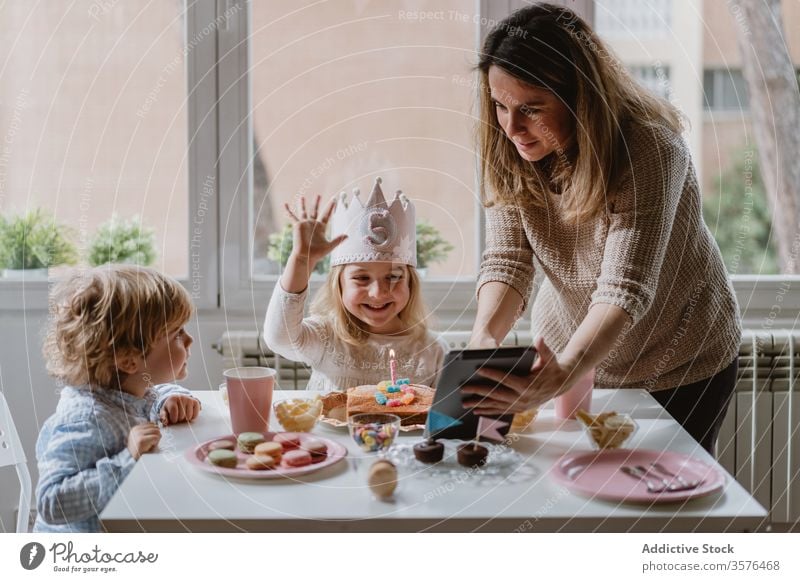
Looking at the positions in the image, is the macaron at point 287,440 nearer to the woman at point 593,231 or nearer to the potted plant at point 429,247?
the woman at point 593,231

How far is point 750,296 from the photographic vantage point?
1.51 metres

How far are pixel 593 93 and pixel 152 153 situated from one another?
90 centimetres

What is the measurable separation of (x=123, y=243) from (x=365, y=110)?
0.50 meters

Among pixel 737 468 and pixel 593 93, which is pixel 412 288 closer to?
pixel 593 93

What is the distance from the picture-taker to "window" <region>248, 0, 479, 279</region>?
1428mm

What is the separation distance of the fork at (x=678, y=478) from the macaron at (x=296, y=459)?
32 centimetres

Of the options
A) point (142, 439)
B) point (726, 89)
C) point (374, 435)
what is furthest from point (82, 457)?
point (726, 89)

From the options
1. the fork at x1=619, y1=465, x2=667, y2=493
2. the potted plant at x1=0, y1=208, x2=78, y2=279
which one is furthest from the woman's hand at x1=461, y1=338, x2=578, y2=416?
the potted plant at x1=0, y1=208, x2=78, y2=279

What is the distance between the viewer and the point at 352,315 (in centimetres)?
130

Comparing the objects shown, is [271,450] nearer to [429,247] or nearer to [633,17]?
[429,247]

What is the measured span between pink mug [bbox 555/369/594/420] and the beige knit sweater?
0.30 feet
